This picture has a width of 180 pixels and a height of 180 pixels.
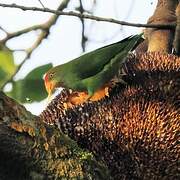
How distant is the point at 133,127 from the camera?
0.94 metres

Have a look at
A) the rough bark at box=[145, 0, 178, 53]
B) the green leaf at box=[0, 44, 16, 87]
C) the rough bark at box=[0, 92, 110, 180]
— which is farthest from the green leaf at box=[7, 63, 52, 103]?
the rough bark at box=[145, 0, 178, 53]

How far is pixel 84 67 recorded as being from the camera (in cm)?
87

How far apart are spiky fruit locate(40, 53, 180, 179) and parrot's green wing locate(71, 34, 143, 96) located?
6 cm

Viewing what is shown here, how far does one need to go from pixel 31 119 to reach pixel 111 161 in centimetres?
24

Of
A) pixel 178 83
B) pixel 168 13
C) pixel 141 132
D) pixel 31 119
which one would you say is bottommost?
pixel 31 119

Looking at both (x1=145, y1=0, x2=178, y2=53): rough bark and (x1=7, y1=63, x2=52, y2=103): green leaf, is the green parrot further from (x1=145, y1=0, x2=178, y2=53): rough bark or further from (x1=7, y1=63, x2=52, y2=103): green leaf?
(x1=145, y1=0, x2=178, y2=53): rough bark

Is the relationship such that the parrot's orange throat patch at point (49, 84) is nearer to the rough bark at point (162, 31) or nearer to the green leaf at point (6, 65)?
the green leaf at point (6, 65)

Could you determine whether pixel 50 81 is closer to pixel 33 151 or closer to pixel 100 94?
pixel 100 94

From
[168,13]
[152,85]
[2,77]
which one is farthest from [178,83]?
[168,13]

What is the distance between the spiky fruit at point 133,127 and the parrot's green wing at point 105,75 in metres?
0.06

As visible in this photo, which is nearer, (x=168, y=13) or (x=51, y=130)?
(x=51, y=130)

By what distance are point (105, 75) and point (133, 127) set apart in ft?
0.35

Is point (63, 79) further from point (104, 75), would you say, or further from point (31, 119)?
point (31, 119)

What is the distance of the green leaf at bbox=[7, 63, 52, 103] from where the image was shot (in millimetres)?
978
